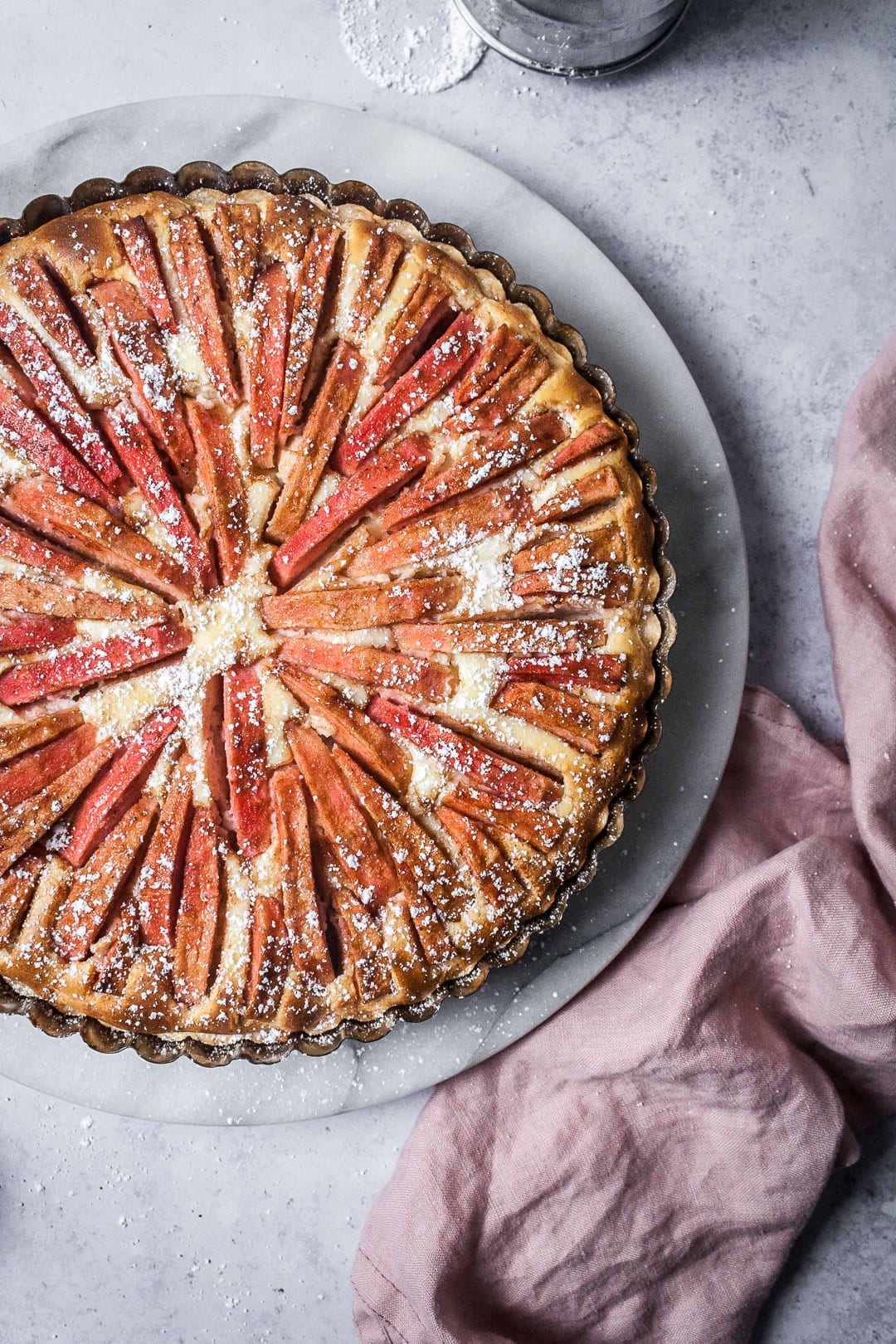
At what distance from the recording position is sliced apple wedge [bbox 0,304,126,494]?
195 cm

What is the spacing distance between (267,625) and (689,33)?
1599 millimetres

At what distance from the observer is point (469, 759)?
1951mm

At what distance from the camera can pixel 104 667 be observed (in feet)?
6.39

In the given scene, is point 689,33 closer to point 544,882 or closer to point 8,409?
point 8,409

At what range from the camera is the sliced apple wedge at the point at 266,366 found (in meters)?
1.97

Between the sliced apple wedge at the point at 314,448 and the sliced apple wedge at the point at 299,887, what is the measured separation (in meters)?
0.46

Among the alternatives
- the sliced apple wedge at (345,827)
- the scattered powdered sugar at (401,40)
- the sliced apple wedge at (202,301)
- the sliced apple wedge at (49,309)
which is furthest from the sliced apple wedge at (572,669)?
the scattered powdered sugar at (401,40)

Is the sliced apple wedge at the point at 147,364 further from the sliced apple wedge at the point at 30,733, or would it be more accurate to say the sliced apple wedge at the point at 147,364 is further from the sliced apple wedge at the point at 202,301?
the sliced apple wedge at the point at 30,733

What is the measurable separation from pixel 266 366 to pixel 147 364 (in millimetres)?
199

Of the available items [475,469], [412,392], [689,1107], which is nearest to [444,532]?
[475,469]

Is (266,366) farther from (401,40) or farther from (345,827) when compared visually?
(401,40)

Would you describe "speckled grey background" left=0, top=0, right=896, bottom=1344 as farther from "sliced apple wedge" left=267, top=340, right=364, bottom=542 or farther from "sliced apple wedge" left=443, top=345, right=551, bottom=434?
"sliced apple wedge" left=267, top=340, right=364, bottom=542

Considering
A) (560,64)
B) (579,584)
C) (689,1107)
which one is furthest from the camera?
(560,64)

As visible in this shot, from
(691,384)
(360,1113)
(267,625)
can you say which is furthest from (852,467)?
(360,1113)
